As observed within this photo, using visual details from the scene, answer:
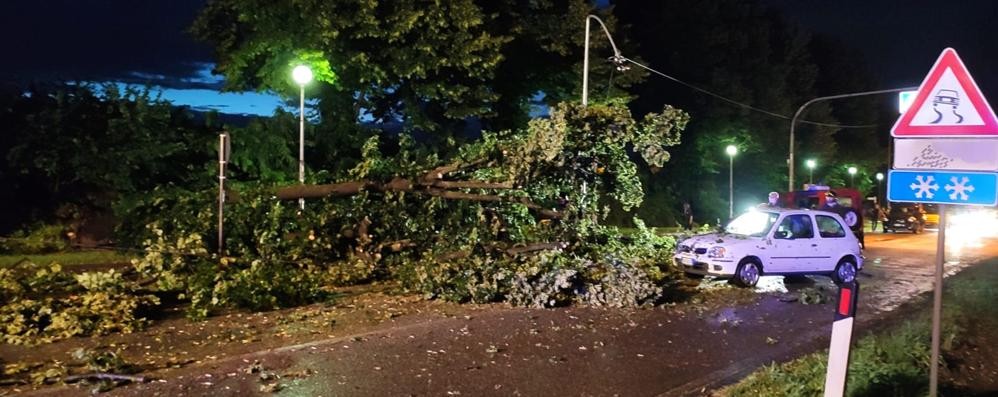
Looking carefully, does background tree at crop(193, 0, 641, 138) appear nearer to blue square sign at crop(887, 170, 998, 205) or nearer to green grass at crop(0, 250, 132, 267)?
green grass at crop(0, 250, 132, 267)

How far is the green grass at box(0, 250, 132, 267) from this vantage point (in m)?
15.3

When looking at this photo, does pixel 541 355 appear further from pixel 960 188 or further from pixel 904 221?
→ pixel 904 221

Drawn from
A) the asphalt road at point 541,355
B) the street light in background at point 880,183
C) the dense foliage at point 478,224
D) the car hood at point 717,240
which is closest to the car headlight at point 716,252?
the car hood at point 717,240

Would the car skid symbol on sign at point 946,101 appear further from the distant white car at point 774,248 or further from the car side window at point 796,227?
the car side window at point 796,227

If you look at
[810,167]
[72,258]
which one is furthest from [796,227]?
[810,167]

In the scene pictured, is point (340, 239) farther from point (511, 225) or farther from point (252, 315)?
point (252, 315)

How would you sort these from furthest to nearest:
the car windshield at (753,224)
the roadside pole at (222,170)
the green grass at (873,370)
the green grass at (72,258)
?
1. the green grass at (72,258)
2. the car windshield at (753,224)
3. the roadside pole at (222,170)
4. the green grass at (873,370)

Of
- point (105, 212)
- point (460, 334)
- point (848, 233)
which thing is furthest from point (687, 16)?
point (460, 334)

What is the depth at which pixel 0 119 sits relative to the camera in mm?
19141

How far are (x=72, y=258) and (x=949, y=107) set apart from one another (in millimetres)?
15823

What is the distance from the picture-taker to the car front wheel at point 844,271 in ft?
49.5

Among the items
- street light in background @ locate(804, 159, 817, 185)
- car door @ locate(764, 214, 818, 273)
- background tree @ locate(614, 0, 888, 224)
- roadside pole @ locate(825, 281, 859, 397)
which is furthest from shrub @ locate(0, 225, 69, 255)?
street light in background @ locate(804, 159, 817, 185)

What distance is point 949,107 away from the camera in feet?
19.5

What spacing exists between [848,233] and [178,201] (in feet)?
40.8
